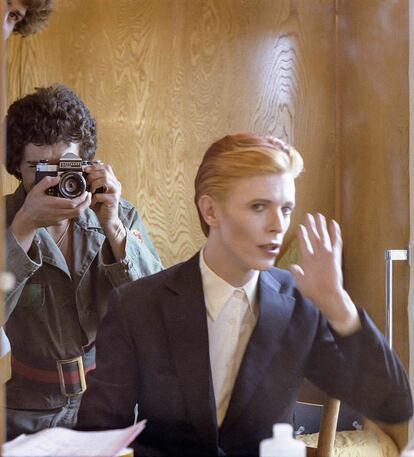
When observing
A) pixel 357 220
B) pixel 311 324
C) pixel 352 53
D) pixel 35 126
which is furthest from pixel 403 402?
pixel 35 126

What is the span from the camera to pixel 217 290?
44.0 inches

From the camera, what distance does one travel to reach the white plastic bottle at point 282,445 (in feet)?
3.26

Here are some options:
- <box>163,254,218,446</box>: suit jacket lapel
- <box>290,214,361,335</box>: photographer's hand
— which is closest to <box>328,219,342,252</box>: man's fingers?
<box>290,214,361,335</box>: photographer's hand

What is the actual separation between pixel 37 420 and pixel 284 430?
40 centimetres

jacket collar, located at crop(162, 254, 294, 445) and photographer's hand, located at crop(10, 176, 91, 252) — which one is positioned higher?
photographer's hand, located at crop(10, 176, 91, 252)

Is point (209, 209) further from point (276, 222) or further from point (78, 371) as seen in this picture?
point (78, 371)

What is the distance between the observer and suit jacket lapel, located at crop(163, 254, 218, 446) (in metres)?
1.10

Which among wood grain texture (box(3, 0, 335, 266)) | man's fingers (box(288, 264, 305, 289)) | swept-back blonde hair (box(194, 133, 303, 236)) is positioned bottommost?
man's fingers (box(288, 264, 305, 289))

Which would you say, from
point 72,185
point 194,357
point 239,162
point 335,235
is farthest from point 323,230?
point 72,185

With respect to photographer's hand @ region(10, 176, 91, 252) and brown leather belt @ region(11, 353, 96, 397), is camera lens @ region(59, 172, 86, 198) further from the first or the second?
brown leather belt @ region(11, 353, 96, 397)

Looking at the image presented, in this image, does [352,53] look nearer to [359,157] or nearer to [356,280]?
[359,157]

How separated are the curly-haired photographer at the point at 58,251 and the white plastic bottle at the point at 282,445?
30cm

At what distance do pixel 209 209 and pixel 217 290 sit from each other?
12 cm

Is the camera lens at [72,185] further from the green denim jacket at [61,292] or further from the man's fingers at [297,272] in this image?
the man's fingers at [297,272]
